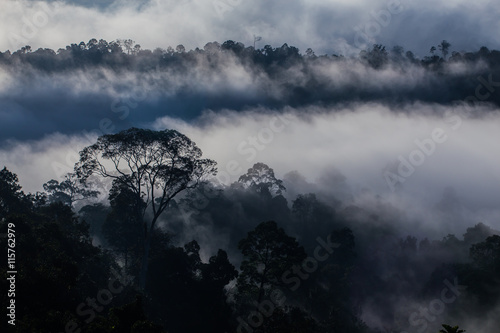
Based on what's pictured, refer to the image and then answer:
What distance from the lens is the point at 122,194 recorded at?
63.8 metres

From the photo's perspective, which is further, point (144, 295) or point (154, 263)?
point (154, 263)

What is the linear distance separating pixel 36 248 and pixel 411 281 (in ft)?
222

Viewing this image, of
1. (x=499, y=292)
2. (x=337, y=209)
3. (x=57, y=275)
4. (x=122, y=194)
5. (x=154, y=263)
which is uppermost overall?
(x=337, y=209)

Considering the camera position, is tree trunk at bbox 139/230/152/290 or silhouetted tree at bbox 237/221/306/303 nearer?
silhouetted tree at bbox 237/221/306/303

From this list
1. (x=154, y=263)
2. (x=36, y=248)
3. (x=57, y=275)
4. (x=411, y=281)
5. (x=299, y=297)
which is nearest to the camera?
(x=57, y=275)

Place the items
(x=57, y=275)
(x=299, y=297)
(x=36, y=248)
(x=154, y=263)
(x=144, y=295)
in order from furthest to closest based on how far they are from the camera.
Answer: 1. (x=299, y=297)
2. (x=154, y=263)
3. (x=144, y=295)
4. (x=36, y=248)
5. (x=57, y=275)

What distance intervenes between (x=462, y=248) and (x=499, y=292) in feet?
124

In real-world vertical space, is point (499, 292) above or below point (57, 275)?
below

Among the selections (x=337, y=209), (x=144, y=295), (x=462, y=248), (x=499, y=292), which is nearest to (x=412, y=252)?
(x=462, y=248)

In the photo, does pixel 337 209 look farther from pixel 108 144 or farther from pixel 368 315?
pixel 108 144

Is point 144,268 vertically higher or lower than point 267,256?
higher

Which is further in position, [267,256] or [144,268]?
[144,268]

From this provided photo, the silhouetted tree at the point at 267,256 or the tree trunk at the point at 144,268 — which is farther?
the tree trunk at the point at 144,268

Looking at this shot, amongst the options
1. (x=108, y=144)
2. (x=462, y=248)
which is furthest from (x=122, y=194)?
(x=462, y=248)
